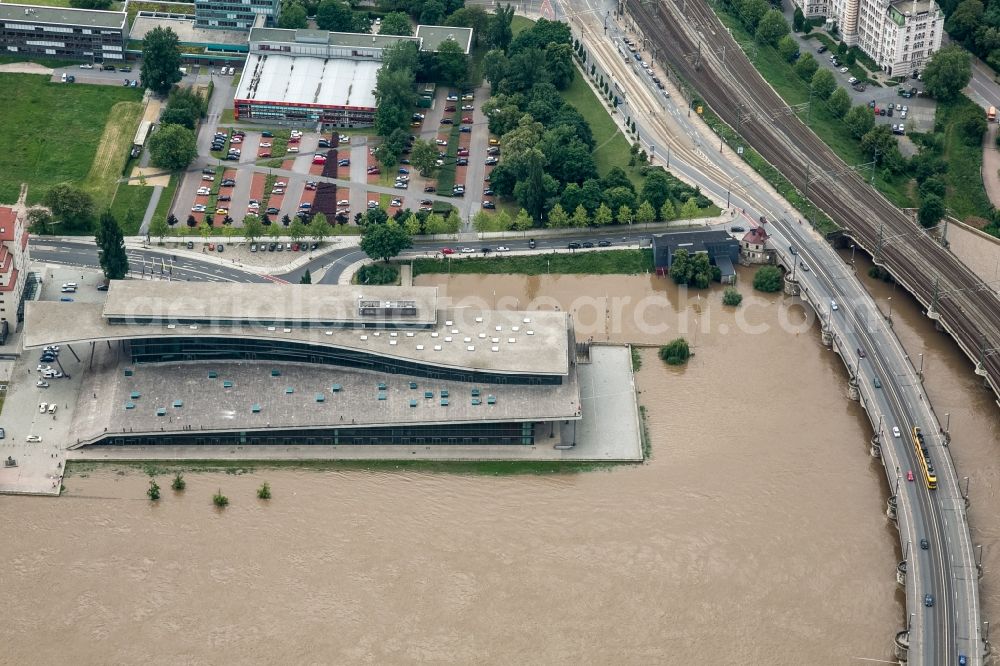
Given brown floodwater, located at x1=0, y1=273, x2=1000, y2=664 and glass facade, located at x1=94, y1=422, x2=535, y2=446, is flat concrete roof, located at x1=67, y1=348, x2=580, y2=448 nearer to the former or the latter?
glass facade, located at x1=94, y1=422, x2=535, y2=446

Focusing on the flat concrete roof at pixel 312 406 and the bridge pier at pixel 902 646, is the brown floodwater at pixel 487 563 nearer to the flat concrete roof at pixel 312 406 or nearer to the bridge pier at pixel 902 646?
the bridge pier at pixel 902 646

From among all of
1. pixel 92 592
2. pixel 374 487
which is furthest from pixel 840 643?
pixel 92 592

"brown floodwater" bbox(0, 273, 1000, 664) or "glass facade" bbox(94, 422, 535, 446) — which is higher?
"glass facade" bbox(94, 422, 535, 446)

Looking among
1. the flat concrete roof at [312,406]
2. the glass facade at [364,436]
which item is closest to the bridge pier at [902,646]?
the flat concrete roof at [312,406]

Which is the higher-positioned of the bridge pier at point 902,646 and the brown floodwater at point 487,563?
the brown floodwater at point 487,563

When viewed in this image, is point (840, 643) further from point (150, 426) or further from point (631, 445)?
point (150, 426)

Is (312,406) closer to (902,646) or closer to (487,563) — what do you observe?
(487,563)

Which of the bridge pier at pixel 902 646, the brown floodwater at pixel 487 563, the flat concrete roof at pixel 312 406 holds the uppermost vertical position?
the flat concrete roof at pixel 312 406

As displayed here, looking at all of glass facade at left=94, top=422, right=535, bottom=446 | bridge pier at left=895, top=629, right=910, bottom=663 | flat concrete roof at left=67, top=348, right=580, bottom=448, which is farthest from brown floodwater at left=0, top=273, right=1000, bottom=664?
flat concrete roof at left=67, top=348, right=580, bottom=448
